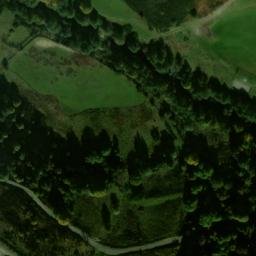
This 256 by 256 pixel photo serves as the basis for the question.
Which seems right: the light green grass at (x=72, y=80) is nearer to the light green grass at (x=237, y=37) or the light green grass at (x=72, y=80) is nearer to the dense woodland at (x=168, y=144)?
the dense woodland at (x=168, y=144)

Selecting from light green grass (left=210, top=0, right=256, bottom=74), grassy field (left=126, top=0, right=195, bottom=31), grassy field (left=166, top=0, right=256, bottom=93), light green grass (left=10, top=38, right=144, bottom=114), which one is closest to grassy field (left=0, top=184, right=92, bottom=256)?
light green grass (left=10, top=38, right=144, bottom=114)

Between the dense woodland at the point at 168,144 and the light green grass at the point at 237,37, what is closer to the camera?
the dense woodland at the point at 168,144

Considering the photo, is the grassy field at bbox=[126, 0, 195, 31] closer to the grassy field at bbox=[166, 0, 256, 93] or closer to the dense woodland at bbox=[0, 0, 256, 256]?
the grassy field at bbox=[166, 0, 256, 93]

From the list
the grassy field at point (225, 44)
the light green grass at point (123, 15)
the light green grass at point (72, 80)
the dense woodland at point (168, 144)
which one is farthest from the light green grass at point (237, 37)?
the light green grass at point (72, 80)

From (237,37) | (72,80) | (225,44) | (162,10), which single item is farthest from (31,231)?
(237,37)

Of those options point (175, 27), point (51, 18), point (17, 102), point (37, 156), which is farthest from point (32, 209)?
point (175, 27)

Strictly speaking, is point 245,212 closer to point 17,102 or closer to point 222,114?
point 222,114
